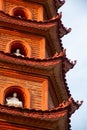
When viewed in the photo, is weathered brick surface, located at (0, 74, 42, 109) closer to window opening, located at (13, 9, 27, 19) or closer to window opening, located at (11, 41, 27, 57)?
window opening, located at (11, 41, 27, 57)

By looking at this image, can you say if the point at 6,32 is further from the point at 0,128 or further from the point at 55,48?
the point at 0,128

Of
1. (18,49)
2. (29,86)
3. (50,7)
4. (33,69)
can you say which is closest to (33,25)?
(18,49)

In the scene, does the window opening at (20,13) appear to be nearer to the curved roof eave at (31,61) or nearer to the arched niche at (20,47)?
the arched niche at (20,47)

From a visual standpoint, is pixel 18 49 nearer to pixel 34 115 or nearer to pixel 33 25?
pixel 33 25

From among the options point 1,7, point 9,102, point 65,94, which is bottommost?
point 9,102

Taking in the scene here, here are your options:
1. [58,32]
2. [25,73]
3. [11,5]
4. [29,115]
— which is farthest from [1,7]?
[29,115]

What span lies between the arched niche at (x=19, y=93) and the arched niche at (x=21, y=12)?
595 centimetres

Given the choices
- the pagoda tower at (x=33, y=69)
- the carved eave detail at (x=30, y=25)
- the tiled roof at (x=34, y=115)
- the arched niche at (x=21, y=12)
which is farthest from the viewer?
the arched niche at (x=21, y=12)

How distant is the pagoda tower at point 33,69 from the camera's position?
2391 centimetres

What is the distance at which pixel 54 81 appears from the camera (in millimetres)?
27312

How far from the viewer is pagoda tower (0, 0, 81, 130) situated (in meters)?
23.9

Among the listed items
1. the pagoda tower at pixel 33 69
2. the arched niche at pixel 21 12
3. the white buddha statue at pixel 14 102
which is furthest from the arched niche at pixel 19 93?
the arched niche at pixel 21 12

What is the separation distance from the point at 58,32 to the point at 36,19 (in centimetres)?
149

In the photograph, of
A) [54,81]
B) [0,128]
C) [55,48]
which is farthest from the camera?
[55,48]
